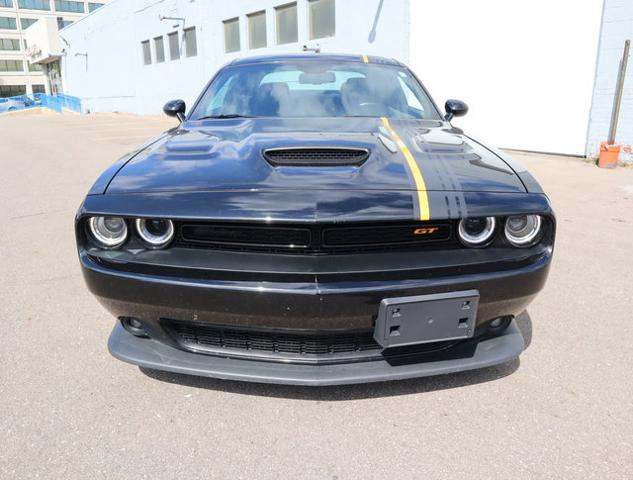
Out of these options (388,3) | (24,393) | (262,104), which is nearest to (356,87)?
(262,104)

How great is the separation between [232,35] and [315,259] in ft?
62.8

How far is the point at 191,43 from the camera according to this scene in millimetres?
21781

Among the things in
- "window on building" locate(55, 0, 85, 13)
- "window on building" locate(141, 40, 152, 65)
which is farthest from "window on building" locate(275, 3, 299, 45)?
"window on building" locate(55, 0, 85, 13)

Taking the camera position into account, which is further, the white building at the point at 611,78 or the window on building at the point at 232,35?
the window on building at the point at 232,35

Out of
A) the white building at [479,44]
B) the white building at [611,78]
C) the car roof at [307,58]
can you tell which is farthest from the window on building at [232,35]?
the car roof at [307,58]

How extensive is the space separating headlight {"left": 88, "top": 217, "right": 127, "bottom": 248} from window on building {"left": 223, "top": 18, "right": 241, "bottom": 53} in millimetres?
18165

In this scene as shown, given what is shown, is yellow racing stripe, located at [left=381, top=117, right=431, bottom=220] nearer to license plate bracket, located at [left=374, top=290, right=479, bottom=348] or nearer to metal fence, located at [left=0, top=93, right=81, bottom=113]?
license plate bracket, located at [left=374, top=290, right=479, bottom=348]

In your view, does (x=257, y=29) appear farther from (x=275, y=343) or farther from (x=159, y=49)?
(x=275, y=343)

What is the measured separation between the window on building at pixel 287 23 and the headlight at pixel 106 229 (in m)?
15.0

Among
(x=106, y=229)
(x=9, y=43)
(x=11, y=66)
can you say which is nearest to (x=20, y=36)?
(x=9, y=43)

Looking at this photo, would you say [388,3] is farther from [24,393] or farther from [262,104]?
[24,393]

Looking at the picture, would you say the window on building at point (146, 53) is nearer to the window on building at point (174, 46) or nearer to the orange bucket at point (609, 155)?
the window on building at point (174, 46)

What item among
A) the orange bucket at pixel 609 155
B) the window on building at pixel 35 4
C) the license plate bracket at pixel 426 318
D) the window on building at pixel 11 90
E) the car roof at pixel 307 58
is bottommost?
the orange bucket at pixel 609 155

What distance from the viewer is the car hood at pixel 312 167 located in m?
1.87
